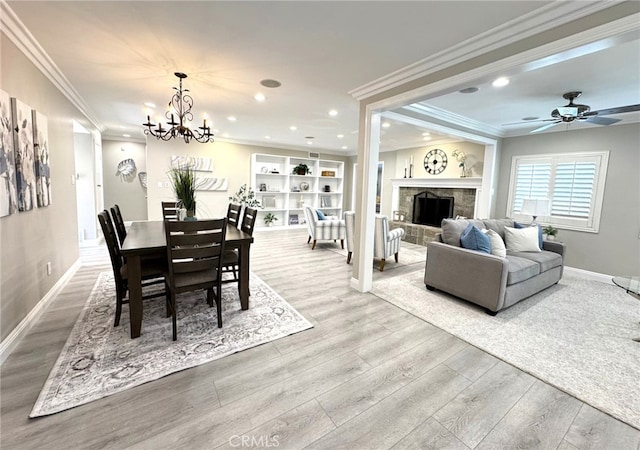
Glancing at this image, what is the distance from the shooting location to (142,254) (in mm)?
2209

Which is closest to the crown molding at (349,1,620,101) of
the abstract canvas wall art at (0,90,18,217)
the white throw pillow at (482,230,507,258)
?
the white throw pillow at (482,230,507,258)

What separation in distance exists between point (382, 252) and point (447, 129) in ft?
7.34

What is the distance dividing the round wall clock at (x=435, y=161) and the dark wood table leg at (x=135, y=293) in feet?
20.3

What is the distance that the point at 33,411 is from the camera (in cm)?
155

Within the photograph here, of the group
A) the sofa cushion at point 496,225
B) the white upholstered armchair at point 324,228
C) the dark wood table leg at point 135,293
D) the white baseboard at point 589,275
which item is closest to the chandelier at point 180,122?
the dark wood table leg at point 135,293

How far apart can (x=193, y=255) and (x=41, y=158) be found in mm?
1995

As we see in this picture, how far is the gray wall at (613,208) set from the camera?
3.95 metres

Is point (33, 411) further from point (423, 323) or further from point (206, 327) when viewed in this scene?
point (423, 323)

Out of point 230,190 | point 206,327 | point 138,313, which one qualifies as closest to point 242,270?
point 206,327

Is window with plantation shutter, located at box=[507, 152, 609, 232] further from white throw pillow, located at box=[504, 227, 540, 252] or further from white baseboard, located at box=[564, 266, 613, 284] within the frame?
white throw pillow, located at box=[504, 227, 540, 252]

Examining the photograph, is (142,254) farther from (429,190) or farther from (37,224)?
(429,190)

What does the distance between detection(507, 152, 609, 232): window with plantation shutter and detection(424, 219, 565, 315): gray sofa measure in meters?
1.03

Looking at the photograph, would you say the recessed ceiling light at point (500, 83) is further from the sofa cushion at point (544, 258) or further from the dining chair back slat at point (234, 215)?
the dining chair back slat at point (234, 215)

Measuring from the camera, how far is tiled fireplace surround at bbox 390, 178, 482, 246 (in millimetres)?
5773
